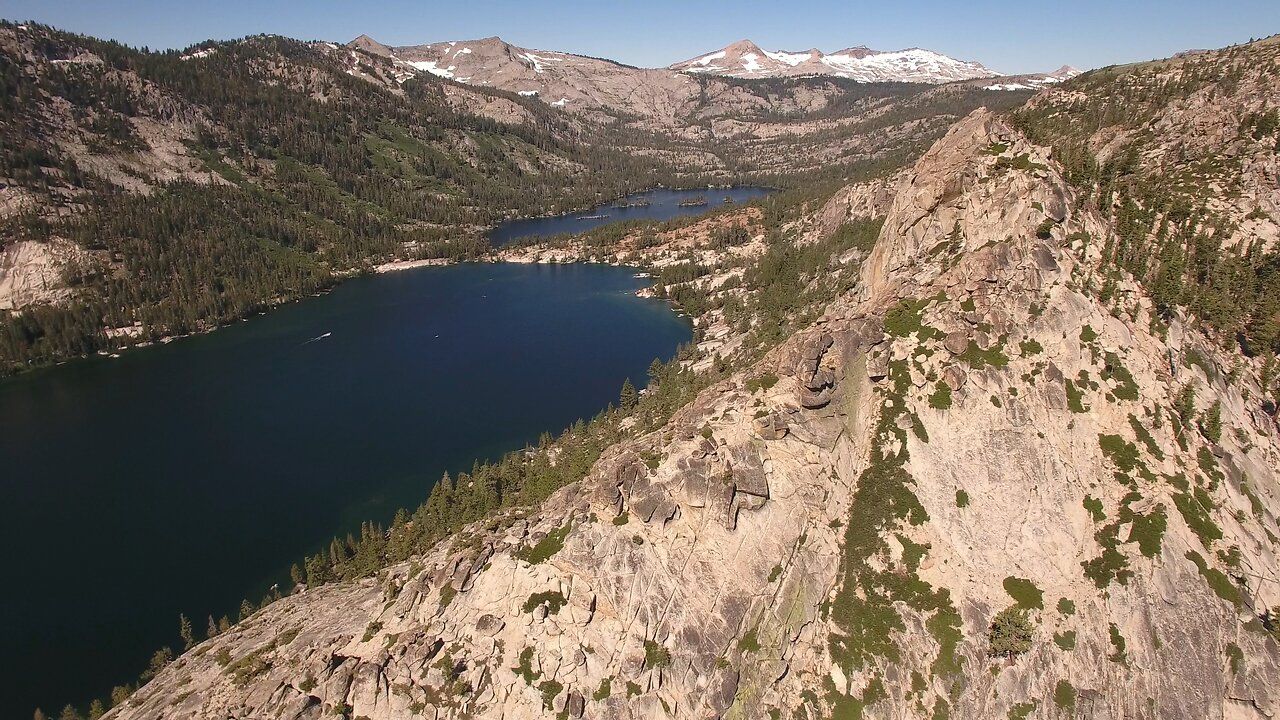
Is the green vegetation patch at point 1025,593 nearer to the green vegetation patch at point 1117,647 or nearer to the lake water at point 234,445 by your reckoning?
the green vegetation patch at point 1117,647

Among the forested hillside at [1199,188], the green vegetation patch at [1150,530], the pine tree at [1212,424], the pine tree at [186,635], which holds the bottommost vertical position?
the pine tree at [186,635]

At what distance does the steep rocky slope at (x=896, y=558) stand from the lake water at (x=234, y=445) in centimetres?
2107

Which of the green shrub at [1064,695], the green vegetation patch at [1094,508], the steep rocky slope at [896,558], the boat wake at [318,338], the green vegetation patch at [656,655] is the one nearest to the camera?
the green shrub at [1064,695]

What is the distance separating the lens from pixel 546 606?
4747 centimetres

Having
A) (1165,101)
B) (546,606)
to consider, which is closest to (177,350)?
(546,606)

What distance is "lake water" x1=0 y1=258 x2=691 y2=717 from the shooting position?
70.2m

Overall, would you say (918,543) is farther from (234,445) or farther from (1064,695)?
(234,445)

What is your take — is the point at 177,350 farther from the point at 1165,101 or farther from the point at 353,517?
the point at 1165,101

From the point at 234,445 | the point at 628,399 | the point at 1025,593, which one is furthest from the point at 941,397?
the point at 234,445

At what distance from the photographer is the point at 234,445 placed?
354 ft

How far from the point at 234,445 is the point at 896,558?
10919 cm

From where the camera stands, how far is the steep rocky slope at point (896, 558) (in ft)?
140

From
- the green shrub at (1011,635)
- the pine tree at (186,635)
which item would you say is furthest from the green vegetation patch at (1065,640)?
the pine tree at (186,635)

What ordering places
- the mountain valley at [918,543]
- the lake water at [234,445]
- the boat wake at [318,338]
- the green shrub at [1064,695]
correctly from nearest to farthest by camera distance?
1. the green shrub at [1064,695]
2. the mountain valley at [918,543]
3. the lake water at [234,445]
4. the boat wake at [318,338]
